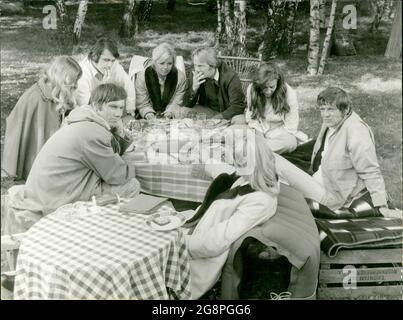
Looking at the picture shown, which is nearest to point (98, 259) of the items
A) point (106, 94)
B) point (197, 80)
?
point (106, 94)

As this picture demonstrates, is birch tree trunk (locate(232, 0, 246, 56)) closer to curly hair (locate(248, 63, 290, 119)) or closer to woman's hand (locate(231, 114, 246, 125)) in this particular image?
curly hair (locate(248, 63, 290, 119))

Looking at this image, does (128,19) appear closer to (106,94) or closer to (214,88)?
(106,94)

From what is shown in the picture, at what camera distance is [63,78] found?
3.78 metres

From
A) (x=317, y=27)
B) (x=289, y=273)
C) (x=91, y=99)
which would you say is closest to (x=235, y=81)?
(x=317, y=27)

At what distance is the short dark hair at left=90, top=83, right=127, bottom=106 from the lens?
365cm

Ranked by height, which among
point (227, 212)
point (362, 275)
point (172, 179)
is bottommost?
point (362, 275)

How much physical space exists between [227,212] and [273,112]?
0.84 meters

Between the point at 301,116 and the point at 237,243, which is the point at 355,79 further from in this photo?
the point at 237,243

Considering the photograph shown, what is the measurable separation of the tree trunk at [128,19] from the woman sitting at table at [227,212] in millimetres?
1197

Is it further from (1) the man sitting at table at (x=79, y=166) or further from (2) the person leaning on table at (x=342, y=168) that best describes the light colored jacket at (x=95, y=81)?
(2) the person leaning on table at (x=342, y=168)

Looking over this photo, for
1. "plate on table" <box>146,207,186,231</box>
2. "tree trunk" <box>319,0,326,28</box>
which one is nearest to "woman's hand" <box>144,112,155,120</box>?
"plate on table" <box>146,207,186,231</box>

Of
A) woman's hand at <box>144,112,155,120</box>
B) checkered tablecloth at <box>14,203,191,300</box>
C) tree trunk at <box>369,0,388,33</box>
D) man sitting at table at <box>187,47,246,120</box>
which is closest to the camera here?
checkered tablecloth at <box>14,203,191,300</box>

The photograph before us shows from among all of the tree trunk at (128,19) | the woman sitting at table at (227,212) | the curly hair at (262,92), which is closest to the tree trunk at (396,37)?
the curly hair at (262,92)

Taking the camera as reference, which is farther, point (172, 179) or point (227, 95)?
point (227, 95)
